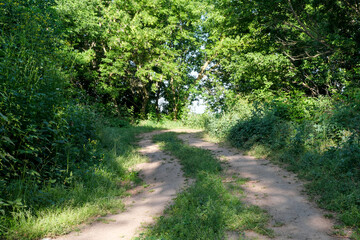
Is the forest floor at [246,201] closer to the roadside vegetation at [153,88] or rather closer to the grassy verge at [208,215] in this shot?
the grassy verge at [208,215]

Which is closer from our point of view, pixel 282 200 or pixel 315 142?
pixel 282 200

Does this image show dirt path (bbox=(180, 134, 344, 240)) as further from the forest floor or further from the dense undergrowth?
the dense undergrowth

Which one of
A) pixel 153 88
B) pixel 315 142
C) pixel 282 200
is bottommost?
pixel 282 200

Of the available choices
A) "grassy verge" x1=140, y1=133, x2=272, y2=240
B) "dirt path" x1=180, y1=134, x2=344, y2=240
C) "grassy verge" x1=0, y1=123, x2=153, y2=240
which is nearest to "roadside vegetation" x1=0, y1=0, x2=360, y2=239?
"grassy verge" x1=0, y1=123, x2=153, y2=240

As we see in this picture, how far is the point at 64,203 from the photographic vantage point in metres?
3.96

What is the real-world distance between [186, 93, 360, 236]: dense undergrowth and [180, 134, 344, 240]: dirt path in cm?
29

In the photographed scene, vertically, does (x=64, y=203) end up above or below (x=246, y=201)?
above

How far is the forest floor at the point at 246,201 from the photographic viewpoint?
136 inches

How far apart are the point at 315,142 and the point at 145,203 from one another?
5.19m

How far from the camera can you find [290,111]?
407 inches

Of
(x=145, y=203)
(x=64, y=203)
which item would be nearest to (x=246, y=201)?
(x=145, y=203)

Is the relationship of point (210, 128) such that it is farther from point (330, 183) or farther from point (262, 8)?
point (330, 183)

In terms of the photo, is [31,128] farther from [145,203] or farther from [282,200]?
[282,200]

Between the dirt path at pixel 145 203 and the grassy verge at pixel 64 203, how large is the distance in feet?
0.75
